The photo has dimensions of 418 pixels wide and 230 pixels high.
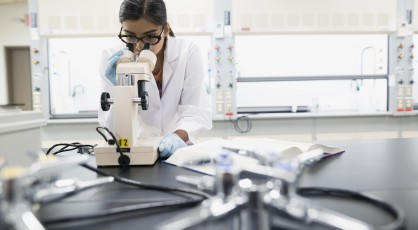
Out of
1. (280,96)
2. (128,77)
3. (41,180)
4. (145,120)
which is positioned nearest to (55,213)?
(41,180)

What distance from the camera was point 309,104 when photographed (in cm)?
346

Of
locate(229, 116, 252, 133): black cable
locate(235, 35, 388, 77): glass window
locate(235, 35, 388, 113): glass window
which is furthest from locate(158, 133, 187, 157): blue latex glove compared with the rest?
locate(235, 35, 388, 77): glass window

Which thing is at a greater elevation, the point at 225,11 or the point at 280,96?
the point at 225,11

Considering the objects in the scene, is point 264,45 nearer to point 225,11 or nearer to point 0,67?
point 225,11

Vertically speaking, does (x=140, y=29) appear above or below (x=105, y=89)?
above

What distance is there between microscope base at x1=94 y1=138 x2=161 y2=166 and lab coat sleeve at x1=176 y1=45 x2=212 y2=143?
57 centimetres

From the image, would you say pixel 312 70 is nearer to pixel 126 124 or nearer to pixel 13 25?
pixel 126 124

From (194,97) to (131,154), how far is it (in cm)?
75

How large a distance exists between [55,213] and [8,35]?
5.48 meters

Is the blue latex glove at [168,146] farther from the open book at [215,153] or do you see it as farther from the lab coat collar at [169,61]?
the lab coat collar at [169,61]

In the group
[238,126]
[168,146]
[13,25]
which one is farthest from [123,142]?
[13,25]

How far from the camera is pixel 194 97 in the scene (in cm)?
163

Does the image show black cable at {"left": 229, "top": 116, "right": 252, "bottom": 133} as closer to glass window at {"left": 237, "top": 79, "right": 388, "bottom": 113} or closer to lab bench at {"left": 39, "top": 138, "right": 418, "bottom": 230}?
glass window at {"left": 237, "top": 79, "right": 388, "bottom": 113}

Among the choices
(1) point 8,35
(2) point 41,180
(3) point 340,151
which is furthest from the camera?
(1) point 8,35
